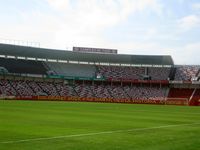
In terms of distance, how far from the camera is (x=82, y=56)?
126m

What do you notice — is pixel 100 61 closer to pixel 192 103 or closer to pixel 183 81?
pixel 183 81

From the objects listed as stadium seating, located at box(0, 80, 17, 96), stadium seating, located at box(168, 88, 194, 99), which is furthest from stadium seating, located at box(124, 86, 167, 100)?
stadium seating, located at box(0, 80, 17, 96)

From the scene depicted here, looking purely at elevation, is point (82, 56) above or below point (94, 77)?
above

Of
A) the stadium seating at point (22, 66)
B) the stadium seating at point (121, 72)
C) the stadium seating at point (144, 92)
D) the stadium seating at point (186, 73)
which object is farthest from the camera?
the stadium seating at point (121, 72)

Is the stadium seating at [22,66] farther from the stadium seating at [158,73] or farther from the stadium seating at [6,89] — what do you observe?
the stadium seating at [158,73]

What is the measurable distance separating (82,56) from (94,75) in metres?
7.38

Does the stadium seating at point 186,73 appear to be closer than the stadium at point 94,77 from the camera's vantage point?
No

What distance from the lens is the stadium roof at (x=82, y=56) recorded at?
113m

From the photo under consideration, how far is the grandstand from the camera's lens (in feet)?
359

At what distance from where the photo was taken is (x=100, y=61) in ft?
420

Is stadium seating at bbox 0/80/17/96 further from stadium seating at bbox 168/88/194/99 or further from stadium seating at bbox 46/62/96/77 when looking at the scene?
stadium seating at bbox 168/88/194/99

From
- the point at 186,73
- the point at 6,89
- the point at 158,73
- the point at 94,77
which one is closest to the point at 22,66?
the point at 6,89

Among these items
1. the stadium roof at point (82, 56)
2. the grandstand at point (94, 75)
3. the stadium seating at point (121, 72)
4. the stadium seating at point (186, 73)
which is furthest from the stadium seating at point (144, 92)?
the stadium roof at point (82, 56)

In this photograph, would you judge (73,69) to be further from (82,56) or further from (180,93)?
(180,93)
